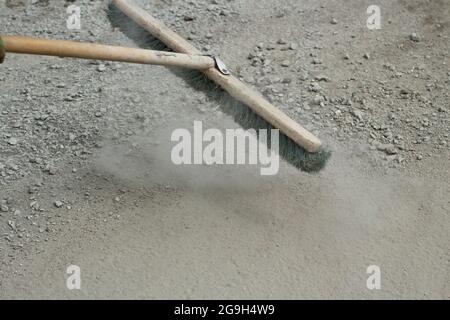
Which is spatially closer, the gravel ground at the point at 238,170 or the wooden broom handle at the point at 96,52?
the wooden broom handle at the point at 96,52

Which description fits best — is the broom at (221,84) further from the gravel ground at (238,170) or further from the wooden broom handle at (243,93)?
the gravel ground at (238,170)

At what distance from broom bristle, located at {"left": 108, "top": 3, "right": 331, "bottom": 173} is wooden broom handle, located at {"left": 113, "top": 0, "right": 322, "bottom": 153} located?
0.05m

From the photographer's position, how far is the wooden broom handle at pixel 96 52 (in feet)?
9.88

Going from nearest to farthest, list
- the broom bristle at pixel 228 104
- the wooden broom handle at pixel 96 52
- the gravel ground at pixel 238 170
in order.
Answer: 1. the wooden broom handle at pixel 96 52
2. the gravel ground at pixel 238 170
3. the broom bristle at pixel 228 104

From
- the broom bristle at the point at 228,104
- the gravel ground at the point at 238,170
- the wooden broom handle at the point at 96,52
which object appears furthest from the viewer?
the broom bristle at the point at 228,104

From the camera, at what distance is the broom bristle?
11.4 feet

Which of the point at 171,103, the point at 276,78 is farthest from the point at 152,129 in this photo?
the point at 276,78

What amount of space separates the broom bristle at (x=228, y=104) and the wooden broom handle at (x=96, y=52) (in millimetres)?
184

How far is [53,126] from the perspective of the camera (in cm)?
407

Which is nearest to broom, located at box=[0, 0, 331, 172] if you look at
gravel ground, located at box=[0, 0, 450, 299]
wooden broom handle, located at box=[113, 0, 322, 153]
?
wooden broom handle, located at box=[113, 0, 322, 153]

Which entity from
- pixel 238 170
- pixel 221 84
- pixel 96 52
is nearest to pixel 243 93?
pixel 221 84

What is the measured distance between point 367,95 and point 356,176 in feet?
2.26

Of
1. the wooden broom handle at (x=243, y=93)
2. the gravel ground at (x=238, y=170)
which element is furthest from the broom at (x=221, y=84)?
the gravel ground at (x=238, y=170)

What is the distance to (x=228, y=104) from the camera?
148 inches
